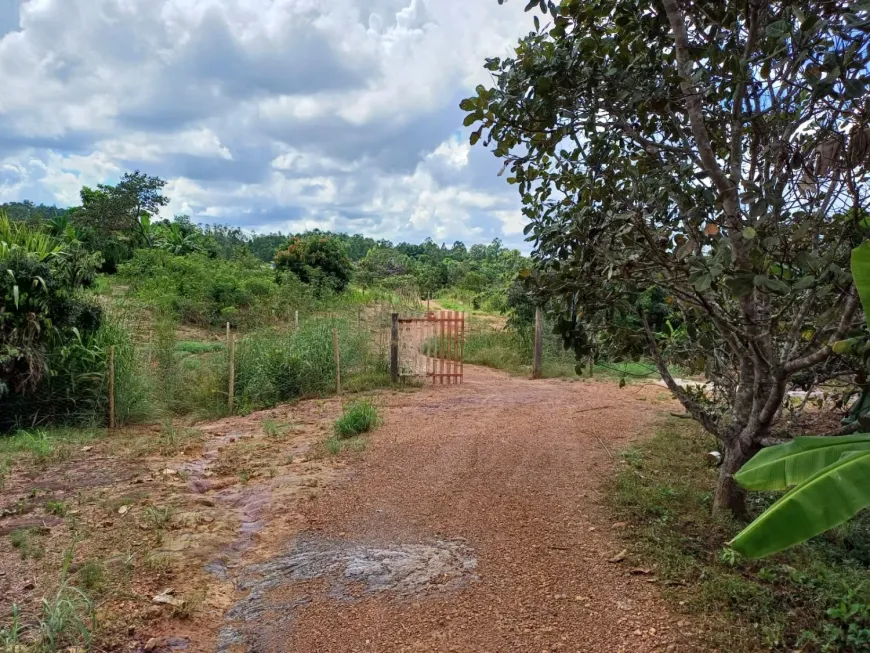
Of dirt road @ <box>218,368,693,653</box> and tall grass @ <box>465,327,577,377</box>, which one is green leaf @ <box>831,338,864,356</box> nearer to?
dirt road @ <box>218,368,693,653</box>

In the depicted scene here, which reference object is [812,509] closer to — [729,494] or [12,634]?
[729,494]

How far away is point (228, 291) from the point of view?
1850 centimetres

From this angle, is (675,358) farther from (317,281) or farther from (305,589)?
(317,281)

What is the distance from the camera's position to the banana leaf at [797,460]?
210cm

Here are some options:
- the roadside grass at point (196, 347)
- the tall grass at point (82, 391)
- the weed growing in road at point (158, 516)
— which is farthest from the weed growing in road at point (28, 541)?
the roadside grass at point (196, 347)

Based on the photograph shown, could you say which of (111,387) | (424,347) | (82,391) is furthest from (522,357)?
(82,391)

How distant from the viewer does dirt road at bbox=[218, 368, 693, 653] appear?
9.12ft

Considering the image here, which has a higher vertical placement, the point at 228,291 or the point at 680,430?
the point at 228,291

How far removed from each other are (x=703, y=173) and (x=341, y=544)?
10.8ft

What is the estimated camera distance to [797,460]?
214 cm

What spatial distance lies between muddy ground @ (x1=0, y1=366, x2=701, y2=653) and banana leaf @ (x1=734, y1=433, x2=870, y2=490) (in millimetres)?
985

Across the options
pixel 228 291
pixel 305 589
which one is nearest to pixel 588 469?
pixel 305 589

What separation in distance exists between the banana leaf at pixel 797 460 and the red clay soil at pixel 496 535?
970 mm

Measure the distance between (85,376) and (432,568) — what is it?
5.98 m
